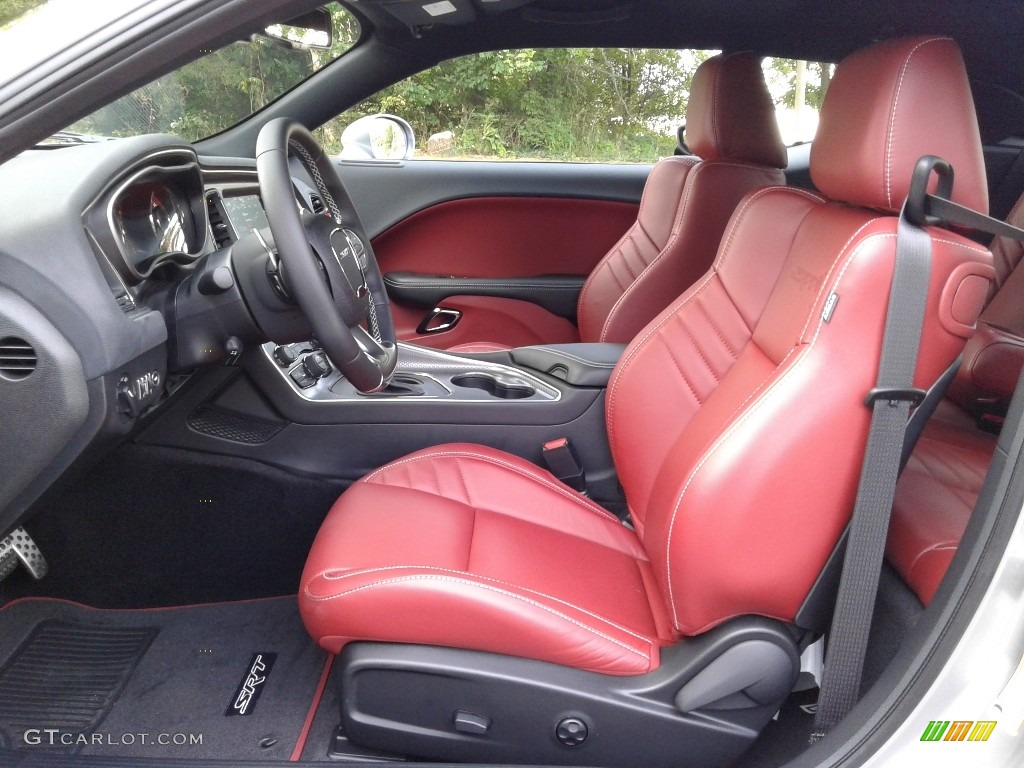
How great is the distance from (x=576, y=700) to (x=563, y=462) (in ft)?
2.32

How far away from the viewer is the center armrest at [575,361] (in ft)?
6.11

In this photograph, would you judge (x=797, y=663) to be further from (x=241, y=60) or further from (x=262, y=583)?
(x=241, y=60)

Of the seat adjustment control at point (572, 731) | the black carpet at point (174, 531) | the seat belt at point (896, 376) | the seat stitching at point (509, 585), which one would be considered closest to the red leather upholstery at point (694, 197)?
the seat belt at point (896, 376)

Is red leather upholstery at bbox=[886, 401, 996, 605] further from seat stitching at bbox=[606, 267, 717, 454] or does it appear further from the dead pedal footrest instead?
the dead pedal footrest

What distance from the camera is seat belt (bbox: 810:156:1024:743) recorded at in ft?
3.36

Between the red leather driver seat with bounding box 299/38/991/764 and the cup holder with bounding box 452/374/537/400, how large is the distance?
504 mm

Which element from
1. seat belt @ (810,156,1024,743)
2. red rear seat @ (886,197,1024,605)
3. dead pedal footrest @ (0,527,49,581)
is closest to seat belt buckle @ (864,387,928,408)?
seat belt @ (810,156,1024,743)

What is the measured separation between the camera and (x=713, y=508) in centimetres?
114

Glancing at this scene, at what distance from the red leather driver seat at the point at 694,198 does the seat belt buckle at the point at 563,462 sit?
1.88 feet

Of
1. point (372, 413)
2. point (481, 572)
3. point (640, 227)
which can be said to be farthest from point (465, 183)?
point (481, 572)

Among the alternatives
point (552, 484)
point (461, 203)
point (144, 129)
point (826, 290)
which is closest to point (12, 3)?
point (144, 129)

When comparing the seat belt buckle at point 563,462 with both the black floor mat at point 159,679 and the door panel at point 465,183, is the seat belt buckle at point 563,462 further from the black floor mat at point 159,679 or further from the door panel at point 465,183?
the door panel at point 465,183

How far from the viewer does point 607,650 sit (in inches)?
45.6

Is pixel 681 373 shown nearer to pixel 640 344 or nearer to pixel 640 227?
pixel 640 344
